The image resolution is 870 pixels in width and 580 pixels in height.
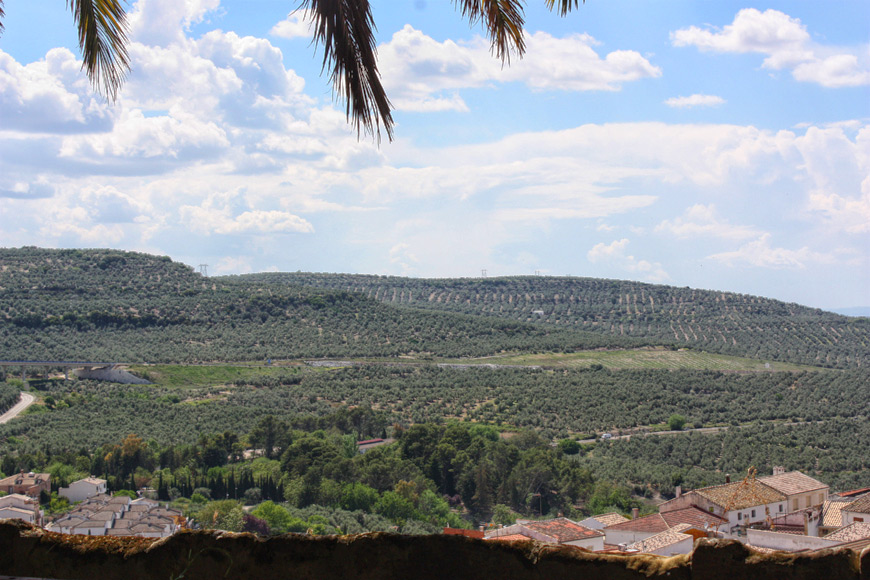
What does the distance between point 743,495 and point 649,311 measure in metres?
92.0

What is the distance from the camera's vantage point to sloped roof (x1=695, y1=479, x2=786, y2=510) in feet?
77.9

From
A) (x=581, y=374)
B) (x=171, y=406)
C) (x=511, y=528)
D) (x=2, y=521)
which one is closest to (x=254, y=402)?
(x=171, y=406)

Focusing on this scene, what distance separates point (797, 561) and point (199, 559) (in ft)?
10.7

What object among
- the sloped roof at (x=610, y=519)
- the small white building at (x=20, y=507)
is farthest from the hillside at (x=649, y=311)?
the small white building at (x=20, y=507)

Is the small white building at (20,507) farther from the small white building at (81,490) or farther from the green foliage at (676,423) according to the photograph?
the green foliage at (676,423)

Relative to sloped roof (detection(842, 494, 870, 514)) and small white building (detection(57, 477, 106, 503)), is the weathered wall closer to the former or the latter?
sloped roof (detection(842, 494, 870, 514))

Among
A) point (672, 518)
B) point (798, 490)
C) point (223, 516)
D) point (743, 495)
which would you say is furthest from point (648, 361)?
point (223, 516)

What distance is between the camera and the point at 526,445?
128ft

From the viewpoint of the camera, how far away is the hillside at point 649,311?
8875 cm

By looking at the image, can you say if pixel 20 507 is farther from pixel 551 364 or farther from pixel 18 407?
pixel 551 364

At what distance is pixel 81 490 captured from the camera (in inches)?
1195

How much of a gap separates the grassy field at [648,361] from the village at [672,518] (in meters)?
44.7

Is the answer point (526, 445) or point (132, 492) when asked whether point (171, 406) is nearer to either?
point (132, 492)

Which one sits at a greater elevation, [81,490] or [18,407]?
[81,490]
